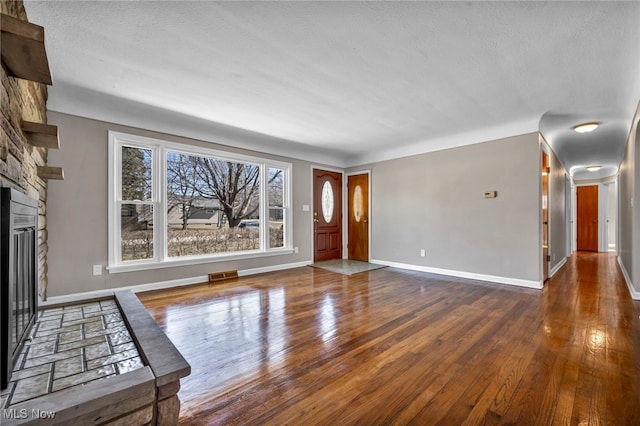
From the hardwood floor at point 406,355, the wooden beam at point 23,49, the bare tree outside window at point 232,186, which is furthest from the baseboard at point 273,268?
the wooden beam at point 23,49

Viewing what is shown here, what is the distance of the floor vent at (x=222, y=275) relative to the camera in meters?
4.46

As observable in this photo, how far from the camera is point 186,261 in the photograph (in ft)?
13.8

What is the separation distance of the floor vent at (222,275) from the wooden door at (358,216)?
113 inches

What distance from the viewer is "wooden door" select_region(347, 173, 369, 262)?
6.31 metres

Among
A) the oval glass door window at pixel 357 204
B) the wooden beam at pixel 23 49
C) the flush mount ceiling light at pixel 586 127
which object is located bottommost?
the oval glass door window at pixel 357 204

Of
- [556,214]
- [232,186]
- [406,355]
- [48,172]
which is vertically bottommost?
[406,355]

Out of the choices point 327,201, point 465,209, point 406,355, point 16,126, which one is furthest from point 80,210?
point 465,209

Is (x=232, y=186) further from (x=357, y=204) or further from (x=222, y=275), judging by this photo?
(x=357, y=204)

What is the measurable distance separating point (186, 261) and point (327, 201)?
3.26 meters

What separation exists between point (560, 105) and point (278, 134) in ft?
12.6

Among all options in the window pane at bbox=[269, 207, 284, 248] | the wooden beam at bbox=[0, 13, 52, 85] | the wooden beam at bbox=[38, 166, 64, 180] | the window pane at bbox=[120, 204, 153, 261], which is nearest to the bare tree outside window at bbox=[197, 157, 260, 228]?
the window pane at bbox=[269, 207, 284, 248]

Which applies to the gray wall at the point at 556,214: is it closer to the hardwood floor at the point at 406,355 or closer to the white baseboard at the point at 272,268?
the hardwood floor at the point at 406,355

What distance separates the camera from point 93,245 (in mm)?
3457

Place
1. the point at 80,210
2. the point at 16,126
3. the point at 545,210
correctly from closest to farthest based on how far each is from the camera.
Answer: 1. the point at 16,126
2. the point at 80,210
3. the point at 545,210
